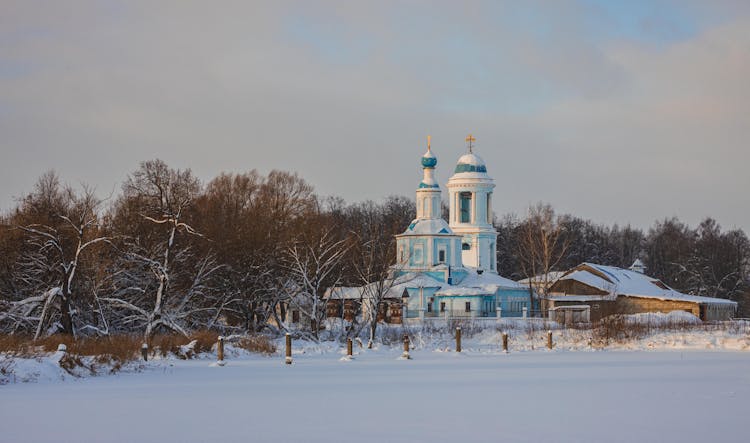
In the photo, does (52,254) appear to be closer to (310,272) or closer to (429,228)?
(310,272)

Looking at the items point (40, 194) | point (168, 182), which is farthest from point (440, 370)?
point (40, 194)

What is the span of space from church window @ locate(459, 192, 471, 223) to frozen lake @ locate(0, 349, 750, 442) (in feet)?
156

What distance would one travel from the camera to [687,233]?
109m

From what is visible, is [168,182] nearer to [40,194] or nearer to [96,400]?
[40,194]

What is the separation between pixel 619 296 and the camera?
65562 mm

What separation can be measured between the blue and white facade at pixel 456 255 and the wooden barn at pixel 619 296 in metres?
2.78

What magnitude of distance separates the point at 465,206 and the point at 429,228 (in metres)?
8.70

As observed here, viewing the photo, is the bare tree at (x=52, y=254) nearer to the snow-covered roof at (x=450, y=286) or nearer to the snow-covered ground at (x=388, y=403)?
the snow-covered ground at (x=388, y=403)

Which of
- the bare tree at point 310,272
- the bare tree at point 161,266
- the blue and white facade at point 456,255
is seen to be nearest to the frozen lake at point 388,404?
the bare tree at point 161,266

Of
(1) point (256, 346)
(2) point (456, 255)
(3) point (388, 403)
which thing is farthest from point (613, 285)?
(3) point (388, 403)

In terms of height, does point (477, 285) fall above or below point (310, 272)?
above

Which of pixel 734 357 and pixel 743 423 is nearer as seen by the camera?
pixel 743 423

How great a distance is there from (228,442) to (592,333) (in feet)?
101

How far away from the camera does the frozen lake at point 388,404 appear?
1321 centimetres
